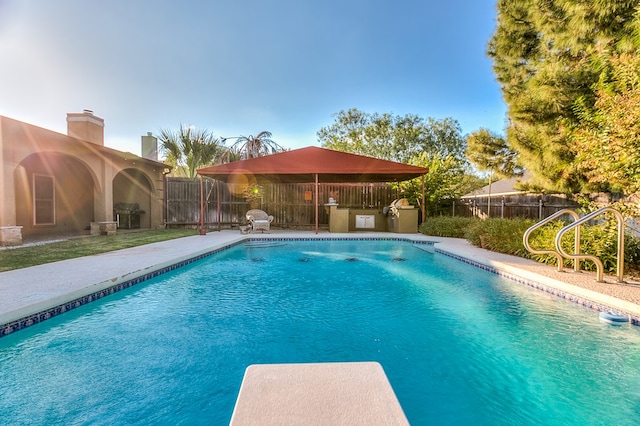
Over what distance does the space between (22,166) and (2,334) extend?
9.12 metres

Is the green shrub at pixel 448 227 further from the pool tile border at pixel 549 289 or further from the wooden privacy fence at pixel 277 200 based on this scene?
the pool tile border at pixel 549 289

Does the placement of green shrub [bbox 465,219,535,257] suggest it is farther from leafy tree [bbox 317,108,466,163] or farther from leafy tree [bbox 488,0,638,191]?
leafy tree [bbox 317,108,466,163]

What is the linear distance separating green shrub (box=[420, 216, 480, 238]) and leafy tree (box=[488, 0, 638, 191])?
9.14 feet

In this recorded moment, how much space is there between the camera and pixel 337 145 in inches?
1128

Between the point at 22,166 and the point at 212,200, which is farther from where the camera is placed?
the point at 212,200

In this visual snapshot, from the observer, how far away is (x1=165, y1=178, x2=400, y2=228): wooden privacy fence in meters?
14.3

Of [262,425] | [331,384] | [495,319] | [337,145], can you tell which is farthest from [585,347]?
[337,145]

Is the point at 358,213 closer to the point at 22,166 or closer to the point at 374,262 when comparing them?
the point at 374,262

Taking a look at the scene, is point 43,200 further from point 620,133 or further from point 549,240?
point 620,133

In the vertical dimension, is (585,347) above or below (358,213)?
below

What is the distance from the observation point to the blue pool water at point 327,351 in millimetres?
2201

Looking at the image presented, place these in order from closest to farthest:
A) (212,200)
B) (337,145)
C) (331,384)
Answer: (331,384) < (212,200) < (337,145)

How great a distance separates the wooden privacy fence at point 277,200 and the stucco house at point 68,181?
3.81 feet

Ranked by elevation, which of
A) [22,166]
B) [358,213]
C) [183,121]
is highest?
[183,121]
